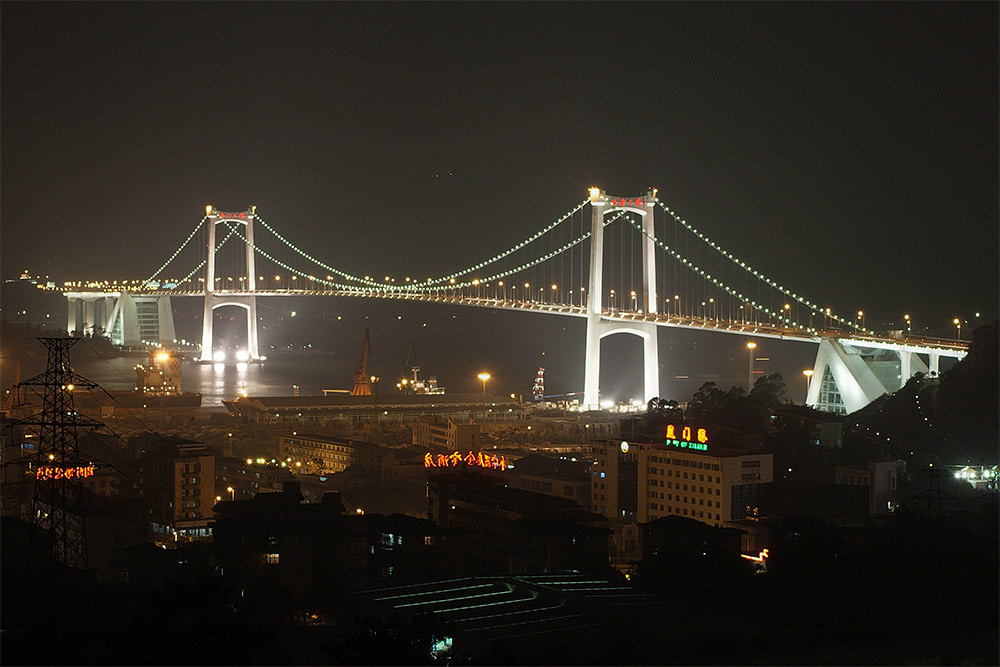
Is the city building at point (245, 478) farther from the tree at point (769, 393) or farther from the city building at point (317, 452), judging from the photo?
the tree at point (769, 393)

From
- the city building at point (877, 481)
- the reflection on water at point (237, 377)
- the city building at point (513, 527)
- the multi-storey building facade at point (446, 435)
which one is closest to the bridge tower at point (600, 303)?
the multi-storey building facade at point (446, 435)

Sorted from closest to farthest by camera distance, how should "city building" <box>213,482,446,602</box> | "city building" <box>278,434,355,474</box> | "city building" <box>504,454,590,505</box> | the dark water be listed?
"city building" <box>213,482,446,602</box> → "city building" <box>504,454,590,505</box> → "city building" <box>278,434,355,474</box> → the dark water

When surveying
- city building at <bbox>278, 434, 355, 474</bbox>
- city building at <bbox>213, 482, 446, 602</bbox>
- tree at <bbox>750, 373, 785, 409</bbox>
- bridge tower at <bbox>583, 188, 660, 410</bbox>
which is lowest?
city building at <bbox>213, 482, 446, 602</bbox>

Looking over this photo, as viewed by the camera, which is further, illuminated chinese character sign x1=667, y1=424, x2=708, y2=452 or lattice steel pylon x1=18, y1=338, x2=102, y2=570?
illuminated chinese character sign x1=667, y1=424, x2=708, y2=452

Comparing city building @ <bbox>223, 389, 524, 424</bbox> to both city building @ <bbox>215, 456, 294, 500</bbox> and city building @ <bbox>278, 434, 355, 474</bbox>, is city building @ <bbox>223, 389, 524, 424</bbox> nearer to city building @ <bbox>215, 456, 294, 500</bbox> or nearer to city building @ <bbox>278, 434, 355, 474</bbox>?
city building @ <bbox>278, 434, 355, 474</bbox>

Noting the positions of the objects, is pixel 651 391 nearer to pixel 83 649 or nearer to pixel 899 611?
pixel 899 611

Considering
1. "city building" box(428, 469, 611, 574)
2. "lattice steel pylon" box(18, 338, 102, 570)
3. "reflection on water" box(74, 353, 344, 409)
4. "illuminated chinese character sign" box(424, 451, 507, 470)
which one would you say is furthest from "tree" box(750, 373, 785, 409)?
"reflection on water" box(74, 353, 344, 409)

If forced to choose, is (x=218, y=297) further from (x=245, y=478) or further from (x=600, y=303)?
(x=245, y=478)

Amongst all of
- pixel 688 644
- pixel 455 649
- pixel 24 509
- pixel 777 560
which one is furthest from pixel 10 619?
pixel 777 560
